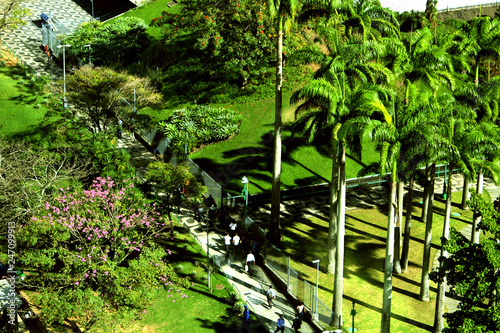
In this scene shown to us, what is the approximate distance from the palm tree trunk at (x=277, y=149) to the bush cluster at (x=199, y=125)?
9.54 meters

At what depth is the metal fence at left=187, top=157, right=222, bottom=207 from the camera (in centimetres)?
3369

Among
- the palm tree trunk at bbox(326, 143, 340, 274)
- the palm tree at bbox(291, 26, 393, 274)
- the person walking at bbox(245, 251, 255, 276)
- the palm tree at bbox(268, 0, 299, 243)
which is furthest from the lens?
the person walking at bbox(245, 251, 255, 276)

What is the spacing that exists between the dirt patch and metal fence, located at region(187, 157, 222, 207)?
21.8 meters

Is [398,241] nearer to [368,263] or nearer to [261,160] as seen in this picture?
[368,263]

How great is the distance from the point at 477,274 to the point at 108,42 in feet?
128

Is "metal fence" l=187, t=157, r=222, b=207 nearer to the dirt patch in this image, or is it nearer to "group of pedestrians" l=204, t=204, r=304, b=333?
"group of pedestrians" l=204, t=204, r=304, b=333

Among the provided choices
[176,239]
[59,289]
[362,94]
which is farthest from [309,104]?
[59,289]

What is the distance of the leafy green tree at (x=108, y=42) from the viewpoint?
160 feet

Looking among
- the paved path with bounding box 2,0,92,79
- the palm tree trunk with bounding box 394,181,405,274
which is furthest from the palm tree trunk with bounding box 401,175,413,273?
the paved path with bounding box 2,0,92,79

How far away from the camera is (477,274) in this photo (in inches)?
757

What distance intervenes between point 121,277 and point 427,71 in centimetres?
1798

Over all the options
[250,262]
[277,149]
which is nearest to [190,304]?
[250,262]

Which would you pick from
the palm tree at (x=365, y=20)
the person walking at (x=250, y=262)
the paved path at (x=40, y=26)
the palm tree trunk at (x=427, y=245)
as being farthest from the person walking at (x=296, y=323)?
the paved path at (x=40, y=26)

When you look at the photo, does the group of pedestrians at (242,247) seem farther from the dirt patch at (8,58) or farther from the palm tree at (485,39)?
the dirt patch at (8,58)
